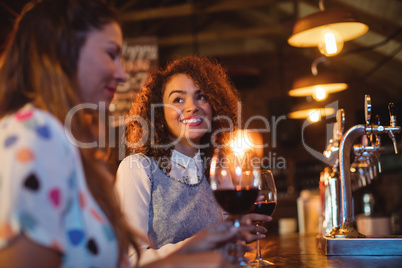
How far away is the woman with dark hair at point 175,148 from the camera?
1.77 meters

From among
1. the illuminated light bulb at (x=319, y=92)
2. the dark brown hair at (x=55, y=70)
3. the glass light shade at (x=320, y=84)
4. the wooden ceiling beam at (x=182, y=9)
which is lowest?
the dark brown hair at (x=55, y=70)

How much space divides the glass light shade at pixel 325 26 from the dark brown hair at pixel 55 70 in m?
1.73

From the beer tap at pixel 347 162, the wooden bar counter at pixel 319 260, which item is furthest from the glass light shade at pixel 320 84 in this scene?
the wooden bar counter at pixel 319 260

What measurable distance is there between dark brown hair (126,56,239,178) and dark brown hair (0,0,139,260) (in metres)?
1.05

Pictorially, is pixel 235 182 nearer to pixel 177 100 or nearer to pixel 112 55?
pixel 112 55

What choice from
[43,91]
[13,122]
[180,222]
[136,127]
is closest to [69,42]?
[43,91]

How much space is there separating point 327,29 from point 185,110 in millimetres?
1147

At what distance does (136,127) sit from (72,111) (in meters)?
1.25

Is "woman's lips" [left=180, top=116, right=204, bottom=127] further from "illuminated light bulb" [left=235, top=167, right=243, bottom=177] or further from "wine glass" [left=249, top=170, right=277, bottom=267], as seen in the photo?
"illuminated light bulb" [left=235, top=167, right=243, bottom=177]

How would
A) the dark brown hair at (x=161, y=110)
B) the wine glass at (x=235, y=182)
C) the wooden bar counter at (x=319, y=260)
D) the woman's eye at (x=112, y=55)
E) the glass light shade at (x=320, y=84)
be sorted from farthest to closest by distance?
the glass light shade at (x=320, y=84) < the dark brown hair at (x=161, y=110) < the wooden bar counter at (x=319, y=260) < the wine glass at (x=235, y=182) < the woman's eye at (x=112, y=55)

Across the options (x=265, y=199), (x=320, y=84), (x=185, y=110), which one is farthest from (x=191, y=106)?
(x=320, y=84)

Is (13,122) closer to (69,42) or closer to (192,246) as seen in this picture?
(69,42)

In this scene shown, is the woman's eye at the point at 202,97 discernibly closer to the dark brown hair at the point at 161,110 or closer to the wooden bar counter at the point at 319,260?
the dark brown hair at the point at 161,110

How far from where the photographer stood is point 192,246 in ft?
3.08
